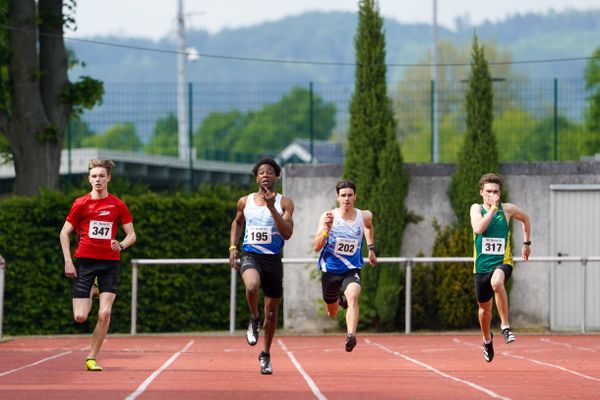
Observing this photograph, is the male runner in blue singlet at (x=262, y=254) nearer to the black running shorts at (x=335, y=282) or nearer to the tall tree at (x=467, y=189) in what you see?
the black running shorts at (x=335, y=282)

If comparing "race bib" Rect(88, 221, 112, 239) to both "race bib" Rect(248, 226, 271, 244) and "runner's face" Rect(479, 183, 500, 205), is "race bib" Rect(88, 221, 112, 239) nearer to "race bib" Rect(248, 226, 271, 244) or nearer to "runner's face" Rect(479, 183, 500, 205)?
"race bib" Rect(248, 226, 271, 244)

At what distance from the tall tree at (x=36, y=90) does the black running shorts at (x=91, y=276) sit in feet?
41.5

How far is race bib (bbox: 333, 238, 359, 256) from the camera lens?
1595cm

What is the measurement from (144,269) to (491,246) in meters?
10.3

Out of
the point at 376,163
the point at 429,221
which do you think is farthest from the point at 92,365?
the point at 429,221

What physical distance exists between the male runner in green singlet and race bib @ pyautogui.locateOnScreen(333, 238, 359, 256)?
1.28m

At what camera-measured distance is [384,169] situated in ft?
82.9

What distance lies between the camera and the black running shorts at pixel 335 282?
16031mm

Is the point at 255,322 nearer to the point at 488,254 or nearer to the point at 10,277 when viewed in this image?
the point at 488,254

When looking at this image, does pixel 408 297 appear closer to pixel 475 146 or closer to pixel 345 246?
pixel 475 146

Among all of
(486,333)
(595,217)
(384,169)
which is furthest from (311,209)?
(486,333)

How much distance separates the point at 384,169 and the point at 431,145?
4935mm

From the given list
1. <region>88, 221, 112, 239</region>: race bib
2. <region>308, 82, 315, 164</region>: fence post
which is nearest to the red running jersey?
<region>88, 221, 112, 239</region>: race bib

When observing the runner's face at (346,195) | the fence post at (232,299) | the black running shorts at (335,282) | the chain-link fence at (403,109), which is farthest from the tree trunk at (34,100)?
the runner's face at (346,195)
